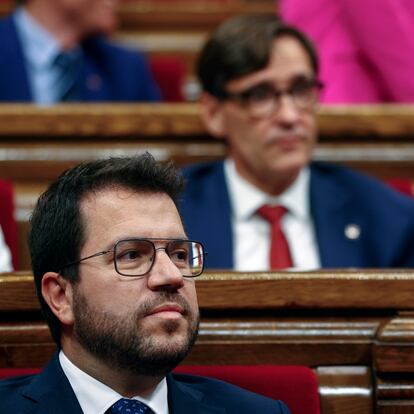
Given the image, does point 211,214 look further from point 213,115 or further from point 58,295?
point 58,295

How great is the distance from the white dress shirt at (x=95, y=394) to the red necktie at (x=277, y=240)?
0.35 meters

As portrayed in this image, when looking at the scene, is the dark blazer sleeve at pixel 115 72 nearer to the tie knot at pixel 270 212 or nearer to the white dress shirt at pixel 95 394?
the tie knot at pixel 270 212

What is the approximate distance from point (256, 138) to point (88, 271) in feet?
1.51

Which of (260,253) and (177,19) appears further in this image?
(177,19)

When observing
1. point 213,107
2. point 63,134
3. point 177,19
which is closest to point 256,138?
point 213,107

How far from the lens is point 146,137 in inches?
44.9

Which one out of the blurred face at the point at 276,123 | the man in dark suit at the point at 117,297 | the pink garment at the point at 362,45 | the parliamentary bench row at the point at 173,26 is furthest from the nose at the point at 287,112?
the parliamentary bench row at the point at 173,26

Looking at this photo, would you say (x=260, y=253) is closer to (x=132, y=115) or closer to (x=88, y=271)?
(x=132, y=115)

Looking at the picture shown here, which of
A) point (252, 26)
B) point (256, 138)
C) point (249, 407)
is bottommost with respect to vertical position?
point (249, 407)

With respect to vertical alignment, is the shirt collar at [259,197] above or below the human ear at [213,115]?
below

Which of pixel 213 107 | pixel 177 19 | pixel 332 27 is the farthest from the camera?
pixel 177 19

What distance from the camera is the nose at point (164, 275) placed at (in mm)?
590

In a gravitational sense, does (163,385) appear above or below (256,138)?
below

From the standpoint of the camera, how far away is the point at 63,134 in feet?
3.69
